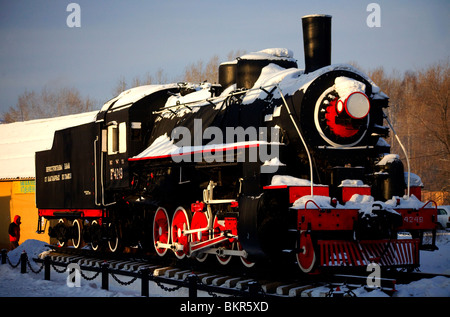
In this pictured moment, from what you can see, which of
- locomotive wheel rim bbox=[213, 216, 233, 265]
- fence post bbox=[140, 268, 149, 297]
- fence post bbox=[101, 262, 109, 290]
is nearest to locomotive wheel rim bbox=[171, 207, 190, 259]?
locomotive wheel rim bbox=[213, 216, 233, 265]

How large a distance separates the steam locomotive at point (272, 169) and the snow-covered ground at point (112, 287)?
1139mm

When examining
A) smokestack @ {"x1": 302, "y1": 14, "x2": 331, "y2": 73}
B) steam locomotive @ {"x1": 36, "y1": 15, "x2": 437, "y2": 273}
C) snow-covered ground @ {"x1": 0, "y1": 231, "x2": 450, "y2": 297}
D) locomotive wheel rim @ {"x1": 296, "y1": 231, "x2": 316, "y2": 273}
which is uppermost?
smokestack @ {"x1": 302, "y1": 14, "x2": 331, "y2": 73}

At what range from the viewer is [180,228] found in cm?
1367

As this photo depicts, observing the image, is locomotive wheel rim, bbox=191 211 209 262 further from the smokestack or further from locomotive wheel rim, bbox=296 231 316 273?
the smokestack

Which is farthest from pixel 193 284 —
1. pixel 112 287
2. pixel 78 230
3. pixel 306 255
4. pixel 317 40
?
pixel 78 230

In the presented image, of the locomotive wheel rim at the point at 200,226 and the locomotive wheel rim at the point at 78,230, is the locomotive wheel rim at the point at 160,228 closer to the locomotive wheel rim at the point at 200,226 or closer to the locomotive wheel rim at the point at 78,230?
the locomotive wheel rim at the point at 200,226

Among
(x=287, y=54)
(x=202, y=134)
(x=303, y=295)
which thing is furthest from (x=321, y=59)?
(x=303, y=295)

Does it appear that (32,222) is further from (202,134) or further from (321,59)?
(321,59)

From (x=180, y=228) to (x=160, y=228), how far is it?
1153mm

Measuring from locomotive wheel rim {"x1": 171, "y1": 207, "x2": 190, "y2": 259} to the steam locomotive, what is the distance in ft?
0.13

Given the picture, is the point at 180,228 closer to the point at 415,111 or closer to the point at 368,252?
the point at 368,252

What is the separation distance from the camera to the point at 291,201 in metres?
10.0

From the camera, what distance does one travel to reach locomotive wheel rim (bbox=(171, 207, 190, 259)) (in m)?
13.2
